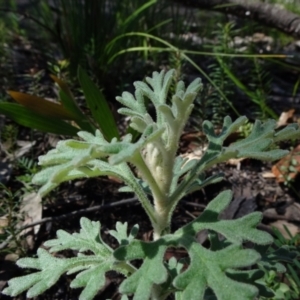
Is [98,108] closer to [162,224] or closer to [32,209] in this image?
[32,209]

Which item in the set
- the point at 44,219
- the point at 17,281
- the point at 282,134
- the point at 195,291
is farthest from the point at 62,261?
the point at 44,219

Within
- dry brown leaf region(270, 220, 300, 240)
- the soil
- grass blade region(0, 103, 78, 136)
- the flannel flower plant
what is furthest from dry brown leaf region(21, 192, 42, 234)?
dry brown leaf region(270, 220, 300, 240)

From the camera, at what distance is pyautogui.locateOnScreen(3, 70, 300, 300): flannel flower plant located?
43.7 inches

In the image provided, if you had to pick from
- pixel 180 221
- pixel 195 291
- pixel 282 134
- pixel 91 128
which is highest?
pixel 282 134

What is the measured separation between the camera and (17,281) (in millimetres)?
1327

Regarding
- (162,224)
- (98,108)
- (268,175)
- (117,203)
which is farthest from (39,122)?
(162,224)

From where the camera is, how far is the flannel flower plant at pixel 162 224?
1.11m

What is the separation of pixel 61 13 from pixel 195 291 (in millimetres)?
2799

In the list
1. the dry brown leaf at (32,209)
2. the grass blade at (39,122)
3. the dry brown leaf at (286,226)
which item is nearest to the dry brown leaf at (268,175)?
the dry brown leaf at (286,226)

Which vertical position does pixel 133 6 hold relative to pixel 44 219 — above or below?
above

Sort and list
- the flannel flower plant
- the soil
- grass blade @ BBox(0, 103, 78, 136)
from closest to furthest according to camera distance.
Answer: the flannel flower plant → the soil → grass blade @ BBox(0, 103, 78, 136)

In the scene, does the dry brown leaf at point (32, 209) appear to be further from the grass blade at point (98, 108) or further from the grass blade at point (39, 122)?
the grass blade at point (98, 108)

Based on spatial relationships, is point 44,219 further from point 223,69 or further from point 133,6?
point 133,6

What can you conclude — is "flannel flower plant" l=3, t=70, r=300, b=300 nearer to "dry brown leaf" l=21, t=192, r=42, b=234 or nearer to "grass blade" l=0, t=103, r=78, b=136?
"dry brown leaf" l=21, t=192, r=42, b=234
